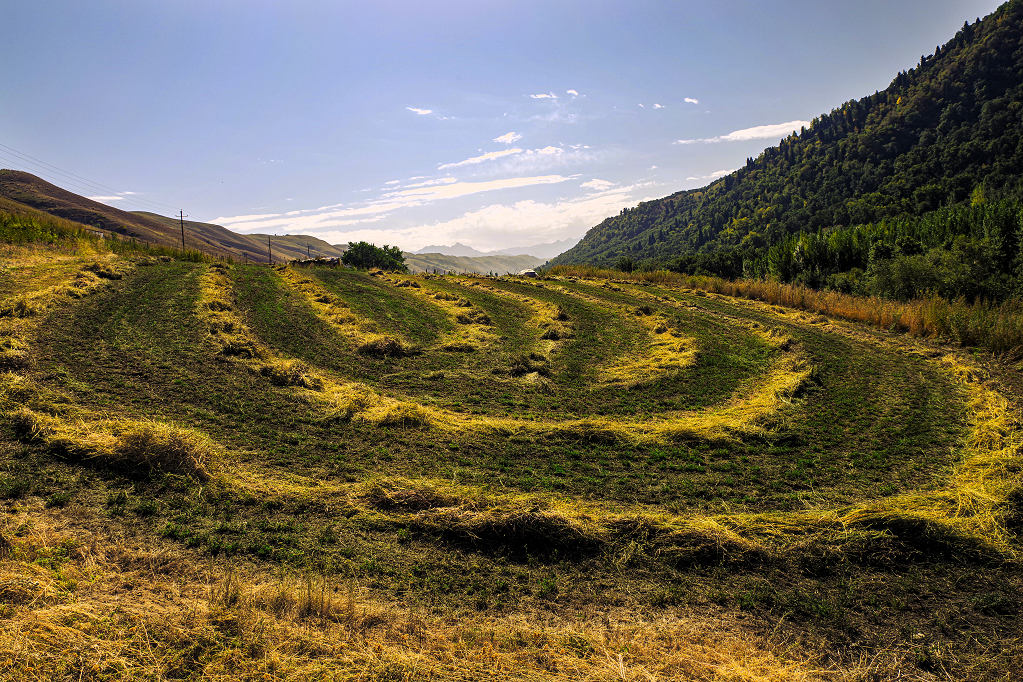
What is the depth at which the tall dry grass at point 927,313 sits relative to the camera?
15.7 meters

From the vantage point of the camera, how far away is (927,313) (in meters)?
18.7

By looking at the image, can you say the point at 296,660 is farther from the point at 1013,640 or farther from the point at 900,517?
the point at 900,517

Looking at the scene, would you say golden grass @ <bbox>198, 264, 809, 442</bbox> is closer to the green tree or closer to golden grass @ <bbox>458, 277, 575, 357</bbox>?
golden grass @ <bbox>458, 277, 575, 357</bbox>

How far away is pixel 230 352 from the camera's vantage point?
12.8 metres

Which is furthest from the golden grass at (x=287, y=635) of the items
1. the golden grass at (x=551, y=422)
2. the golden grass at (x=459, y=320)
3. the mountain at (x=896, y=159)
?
the mountain at (x=896, y=159)

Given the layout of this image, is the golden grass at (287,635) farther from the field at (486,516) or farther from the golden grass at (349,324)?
the golden grass at (349,324)

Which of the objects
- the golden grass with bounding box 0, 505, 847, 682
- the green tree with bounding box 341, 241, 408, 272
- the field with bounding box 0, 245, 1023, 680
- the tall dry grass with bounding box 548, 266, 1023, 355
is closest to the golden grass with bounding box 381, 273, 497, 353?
the field with bounding box 0, 245, 1023, 680

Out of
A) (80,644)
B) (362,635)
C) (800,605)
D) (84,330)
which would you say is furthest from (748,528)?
(84,330)

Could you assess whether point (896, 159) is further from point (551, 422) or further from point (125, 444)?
point (125, 444)

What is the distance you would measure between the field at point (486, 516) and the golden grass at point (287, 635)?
2cm

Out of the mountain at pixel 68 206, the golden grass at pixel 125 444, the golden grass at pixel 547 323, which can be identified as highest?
the mountain at pixel 68 206

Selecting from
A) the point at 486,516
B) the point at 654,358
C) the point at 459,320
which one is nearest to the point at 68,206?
the point at 459,320

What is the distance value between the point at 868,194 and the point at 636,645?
431 feet

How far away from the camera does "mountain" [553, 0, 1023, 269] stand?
279ft
